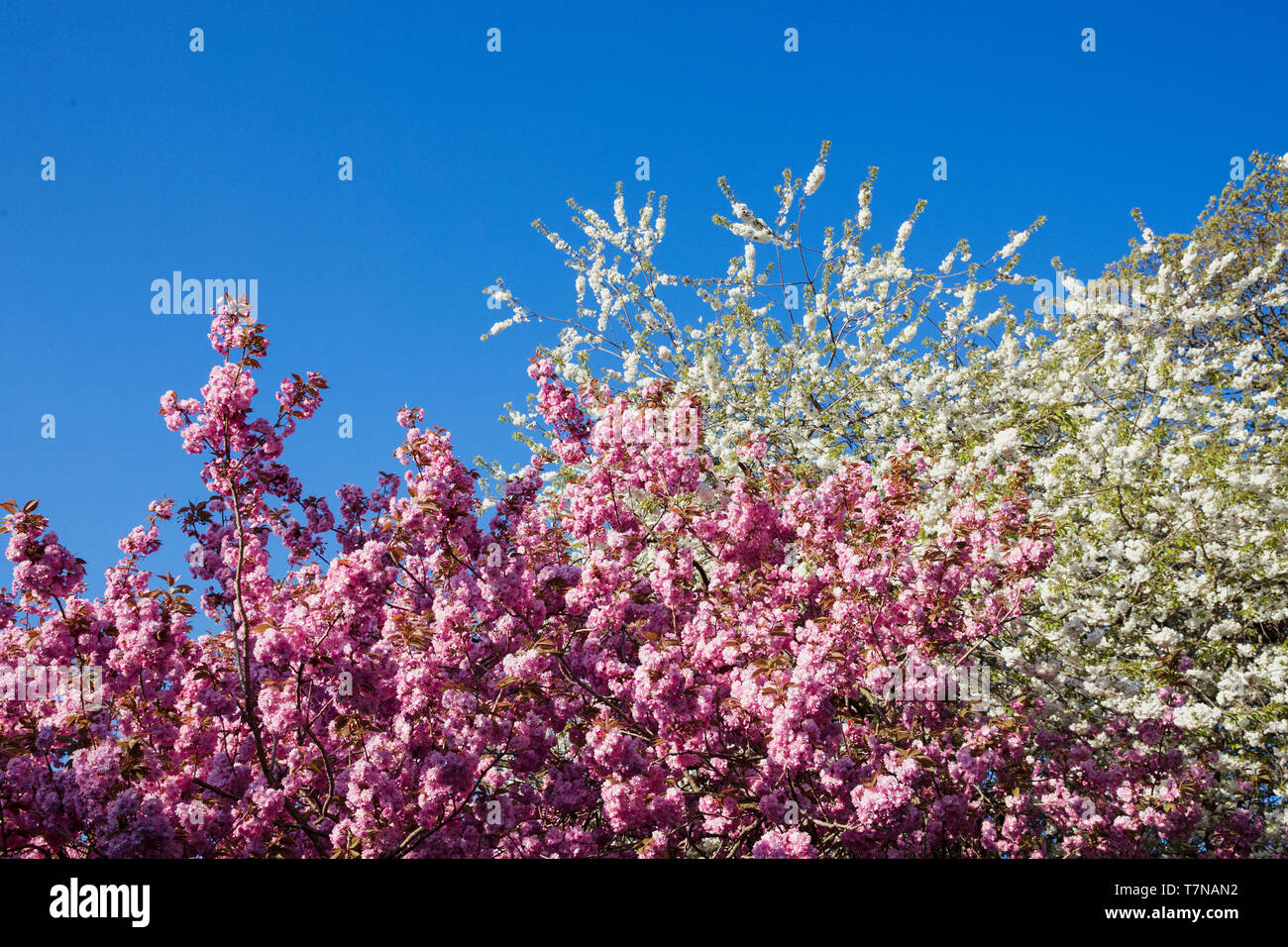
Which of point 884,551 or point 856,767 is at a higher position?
point 884,551

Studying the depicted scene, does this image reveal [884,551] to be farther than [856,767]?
Yes

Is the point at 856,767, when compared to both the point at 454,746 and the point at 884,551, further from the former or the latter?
the point at 454,746

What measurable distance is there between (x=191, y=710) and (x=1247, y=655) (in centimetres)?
917

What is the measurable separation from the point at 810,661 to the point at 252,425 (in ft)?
14.1

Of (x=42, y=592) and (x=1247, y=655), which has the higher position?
(x=42, y=592)

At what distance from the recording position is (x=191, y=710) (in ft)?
21.4
